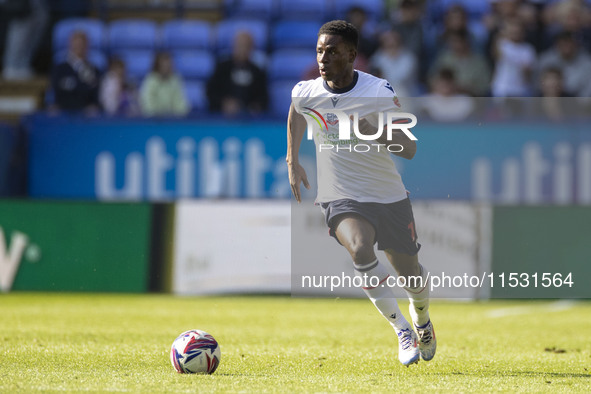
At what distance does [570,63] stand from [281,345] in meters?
7.99

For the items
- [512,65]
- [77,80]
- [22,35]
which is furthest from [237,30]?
[512,65]

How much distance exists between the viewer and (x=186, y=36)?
16.8 meters

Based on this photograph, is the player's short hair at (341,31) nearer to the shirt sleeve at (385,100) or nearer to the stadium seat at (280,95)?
the shirt sleeve at (385,100)

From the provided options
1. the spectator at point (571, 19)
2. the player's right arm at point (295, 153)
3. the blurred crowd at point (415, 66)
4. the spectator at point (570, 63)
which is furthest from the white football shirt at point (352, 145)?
the spectator at point (571, 19)

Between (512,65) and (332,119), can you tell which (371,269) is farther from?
(512,65)

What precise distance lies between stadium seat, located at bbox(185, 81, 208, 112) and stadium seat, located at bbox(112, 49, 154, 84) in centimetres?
68

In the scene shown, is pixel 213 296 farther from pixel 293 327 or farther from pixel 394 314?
pixel 394 314

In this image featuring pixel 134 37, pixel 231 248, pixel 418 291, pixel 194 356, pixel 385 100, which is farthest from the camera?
pixel 134 37

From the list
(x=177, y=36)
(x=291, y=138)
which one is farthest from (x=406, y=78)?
(x=291, y=138)

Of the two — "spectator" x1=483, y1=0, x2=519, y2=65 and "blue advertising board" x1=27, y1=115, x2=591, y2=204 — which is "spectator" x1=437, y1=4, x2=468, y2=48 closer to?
"spectator" x1=483, y1=0, x2=519, y2=65

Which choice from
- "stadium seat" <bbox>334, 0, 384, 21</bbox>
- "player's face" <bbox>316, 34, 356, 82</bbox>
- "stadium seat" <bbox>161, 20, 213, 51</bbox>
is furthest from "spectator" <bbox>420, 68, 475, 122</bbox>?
"player's face" <bbox>316, 34, 356, 82</bbox>

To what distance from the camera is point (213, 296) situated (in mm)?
13391

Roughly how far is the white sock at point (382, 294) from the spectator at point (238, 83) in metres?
7.87

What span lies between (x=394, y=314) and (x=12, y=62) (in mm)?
11189
